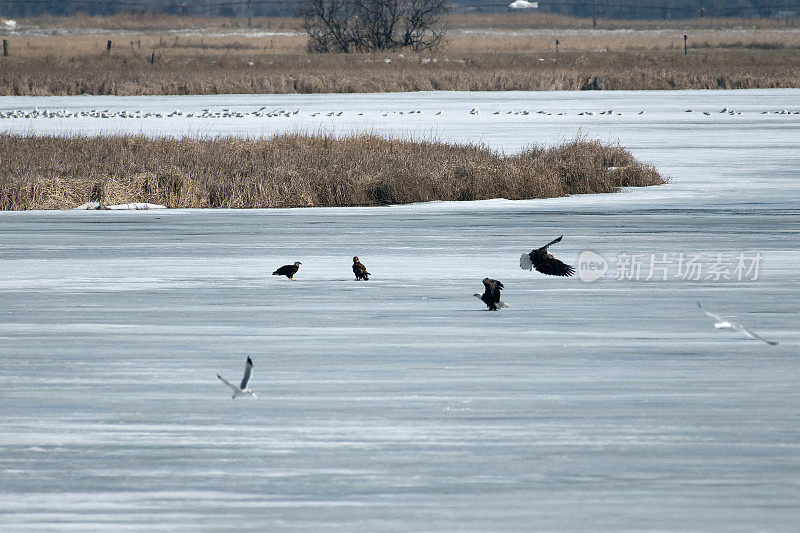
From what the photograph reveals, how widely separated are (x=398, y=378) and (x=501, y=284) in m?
2.23

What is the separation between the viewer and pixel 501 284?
328 inches

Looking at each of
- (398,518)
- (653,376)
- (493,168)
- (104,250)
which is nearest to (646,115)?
(493,168)

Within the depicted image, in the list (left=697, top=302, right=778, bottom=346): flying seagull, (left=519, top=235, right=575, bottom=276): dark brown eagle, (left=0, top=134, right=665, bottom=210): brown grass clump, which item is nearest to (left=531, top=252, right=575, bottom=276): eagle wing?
(left=519, top=235, right=575, bottom=276): dark brown eagle

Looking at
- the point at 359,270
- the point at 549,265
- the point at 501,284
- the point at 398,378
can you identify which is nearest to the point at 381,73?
the point at 549,265

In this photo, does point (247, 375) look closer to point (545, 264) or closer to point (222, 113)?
point (545, 264)

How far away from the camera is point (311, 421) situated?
5.48 metres

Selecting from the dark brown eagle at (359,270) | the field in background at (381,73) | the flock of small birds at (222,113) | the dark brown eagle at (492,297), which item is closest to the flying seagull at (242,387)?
the dark brown eagle at (492,297)

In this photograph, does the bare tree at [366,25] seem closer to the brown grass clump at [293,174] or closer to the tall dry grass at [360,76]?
the tall dry grass at [360,76]

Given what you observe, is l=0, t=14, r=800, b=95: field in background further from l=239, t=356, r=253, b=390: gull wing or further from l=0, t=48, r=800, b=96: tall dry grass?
l=239, t=356, r=253, b=390: gull wing

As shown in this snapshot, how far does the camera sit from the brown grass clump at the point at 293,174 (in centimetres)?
1534

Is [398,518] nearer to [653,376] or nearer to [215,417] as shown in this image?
[215,417]

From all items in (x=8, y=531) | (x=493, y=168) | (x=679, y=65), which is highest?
(x=679, y=65)

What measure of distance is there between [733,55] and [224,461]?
6164cm

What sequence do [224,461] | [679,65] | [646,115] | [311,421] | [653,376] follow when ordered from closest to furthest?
1. [224,461]
2. [311,421]
3. [653,376]
4. [646,115]
5. [679,65]
